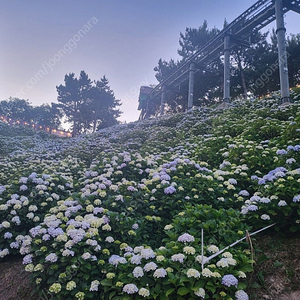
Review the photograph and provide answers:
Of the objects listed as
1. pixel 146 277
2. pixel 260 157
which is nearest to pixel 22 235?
pixel 146 277

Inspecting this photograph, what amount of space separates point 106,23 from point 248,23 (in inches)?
367

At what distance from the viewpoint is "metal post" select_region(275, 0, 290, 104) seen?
10.2 metres

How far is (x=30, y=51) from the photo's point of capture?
13906 millimetres

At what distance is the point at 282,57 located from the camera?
11.1 meters

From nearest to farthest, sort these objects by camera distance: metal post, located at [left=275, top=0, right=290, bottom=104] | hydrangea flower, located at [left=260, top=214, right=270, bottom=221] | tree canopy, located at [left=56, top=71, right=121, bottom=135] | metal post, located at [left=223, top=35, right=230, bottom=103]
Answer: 1. hydrangea flower, located at [left=260, top=214, right=270, bottom=221]
2. metal post, located at [left=275, top=0, right=290, bottom=104]
3. metal post, located at [left=223, top=35, right=230, bottom=103]
4. tree canopy, located at [left=56, top=71, right=121, bottom=135]

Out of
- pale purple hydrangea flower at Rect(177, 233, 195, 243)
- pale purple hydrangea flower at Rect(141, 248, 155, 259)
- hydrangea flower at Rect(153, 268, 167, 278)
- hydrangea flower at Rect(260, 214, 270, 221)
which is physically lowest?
hydrangea flower at Rect(153, 268, 167, 278)

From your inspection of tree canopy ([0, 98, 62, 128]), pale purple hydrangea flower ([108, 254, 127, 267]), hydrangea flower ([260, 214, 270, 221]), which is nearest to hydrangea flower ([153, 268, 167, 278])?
pale purple hydrangea flower ([108, 254, 127, 267])

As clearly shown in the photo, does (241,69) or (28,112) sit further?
(28,112)

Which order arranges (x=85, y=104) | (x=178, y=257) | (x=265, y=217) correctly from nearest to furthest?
1. (x=178, y=257)
2. (x=265, y=217)
3. (x=85, y=104)

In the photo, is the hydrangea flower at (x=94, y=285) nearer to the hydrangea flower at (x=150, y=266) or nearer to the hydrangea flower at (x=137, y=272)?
the hydrangea flower at (x=137, y=272)

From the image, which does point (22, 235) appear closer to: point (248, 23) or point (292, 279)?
point (292, 279)

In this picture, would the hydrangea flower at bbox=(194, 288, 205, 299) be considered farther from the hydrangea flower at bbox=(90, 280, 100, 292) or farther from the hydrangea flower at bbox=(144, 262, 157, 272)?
the hydrangea flower at bbox=(90, 280, 100, 292)

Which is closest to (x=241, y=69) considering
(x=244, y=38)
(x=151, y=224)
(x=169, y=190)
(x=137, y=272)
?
(x=244, y=38)

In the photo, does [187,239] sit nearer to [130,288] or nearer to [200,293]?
[200,293]
